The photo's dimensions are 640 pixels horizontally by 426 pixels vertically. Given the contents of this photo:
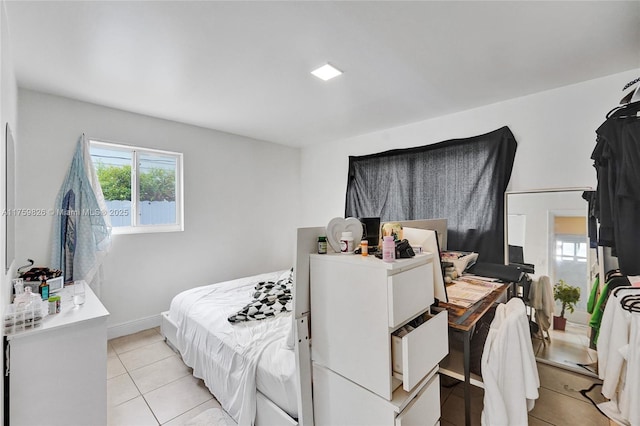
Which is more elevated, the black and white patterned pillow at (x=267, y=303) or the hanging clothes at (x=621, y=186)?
the hanging clothes at (x=621, y=186)

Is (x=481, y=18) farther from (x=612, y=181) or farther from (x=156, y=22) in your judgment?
(x=156, y=22)

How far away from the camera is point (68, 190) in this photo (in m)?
2.63

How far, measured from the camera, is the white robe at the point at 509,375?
137cm

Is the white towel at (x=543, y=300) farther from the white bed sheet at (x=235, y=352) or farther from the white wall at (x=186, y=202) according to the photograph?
the white wall at (x=186, y=202)

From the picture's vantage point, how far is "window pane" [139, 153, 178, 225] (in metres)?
3.25

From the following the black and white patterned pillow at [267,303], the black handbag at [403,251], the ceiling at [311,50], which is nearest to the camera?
the black handbag at [403,251]

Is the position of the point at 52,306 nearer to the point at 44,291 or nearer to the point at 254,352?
the point at 44,291

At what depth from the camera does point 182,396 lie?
2041mm

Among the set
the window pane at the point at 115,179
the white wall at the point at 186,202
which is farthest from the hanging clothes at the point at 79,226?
the window pane at the point at 115,179

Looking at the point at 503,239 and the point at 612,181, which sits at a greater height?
Answer: the point at 612,181

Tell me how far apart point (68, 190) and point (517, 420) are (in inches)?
151

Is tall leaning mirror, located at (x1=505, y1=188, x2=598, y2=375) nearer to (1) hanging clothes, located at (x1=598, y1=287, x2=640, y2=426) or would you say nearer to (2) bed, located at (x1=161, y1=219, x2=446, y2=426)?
(1) hanging clothes, located at (x1=598, y1=287, x2=640, y2=426)

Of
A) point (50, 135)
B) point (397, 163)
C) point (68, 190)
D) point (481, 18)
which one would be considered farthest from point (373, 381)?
point (50, 135)

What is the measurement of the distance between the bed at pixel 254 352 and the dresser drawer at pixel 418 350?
0.49 meters
